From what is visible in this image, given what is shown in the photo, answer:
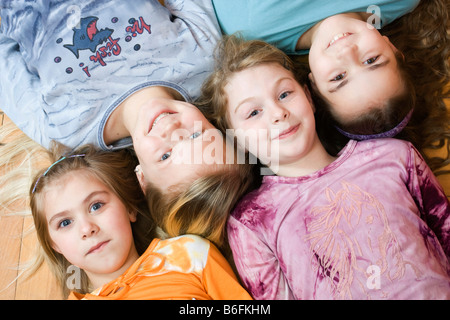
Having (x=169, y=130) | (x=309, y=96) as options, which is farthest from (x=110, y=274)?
(x=309, y=96)

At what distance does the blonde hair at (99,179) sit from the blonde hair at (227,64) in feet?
1.00

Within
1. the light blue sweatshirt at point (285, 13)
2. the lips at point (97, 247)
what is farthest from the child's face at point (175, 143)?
the light blue sweatshirt at point (285, 13)

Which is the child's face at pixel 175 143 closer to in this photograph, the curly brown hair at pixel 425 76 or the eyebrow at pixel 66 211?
the eyebrow at pixel 66 211

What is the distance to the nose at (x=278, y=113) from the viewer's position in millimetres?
1100

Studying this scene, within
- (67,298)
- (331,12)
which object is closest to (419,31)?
(331,12)

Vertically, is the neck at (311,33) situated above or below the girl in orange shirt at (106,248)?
above

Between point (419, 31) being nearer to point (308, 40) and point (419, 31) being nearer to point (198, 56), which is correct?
point (308, 40)

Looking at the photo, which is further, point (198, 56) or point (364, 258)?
point (198, 56)

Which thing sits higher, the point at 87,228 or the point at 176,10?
the point at 176,10

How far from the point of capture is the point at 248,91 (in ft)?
3.74

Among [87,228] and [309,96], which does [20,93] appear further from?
[309,96]

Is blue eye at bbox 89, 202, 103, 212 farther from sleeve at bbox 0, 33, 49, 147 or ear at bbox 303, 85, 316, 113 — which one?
ear at bbox 303, 85, 316, 113

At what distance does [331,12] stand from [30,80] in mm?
898

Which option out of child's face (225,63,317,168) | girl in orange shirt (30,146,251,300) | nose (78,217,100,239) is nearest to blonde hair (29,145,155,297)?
girl in orange shirt (30,146,251,300)
